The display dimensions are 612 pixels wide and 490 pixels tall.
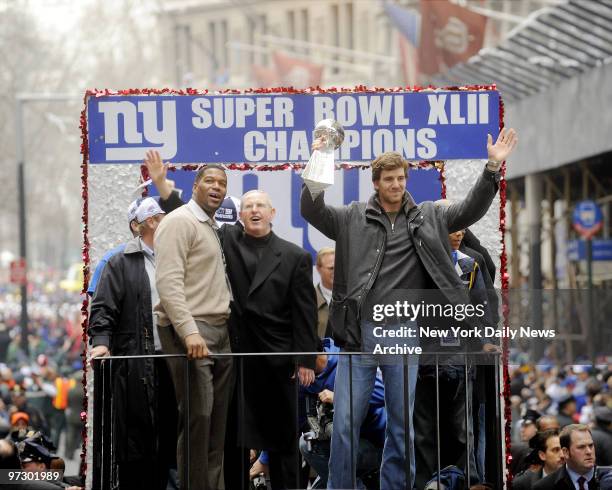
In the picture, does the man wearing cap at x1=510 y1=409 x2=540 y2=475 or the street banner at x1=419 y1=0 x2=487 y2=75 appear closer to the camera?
the man wearing cap at x1=510 y1=409 x2=540 y2=475

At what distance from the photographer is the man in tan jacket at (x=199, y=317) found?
885 cm

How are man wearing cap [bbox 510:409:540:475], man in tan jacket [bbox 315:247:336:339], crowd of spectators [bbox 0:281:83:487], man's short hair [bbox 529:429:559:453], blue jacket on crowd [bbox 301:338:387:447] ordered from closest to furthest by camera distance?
1. blue jacket on crowd [bbox 301:338:387:447]
2. man in tan jacket [bbox 315:247:336:339]
3. crowd of spectators [bbox 0:281:83:487]
4. man's short hair [bbox 529:429:559:453]
5. man wearing cap [bbox 510:409:540:475]

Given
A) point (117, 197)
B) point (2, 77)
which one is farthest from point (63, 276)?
point (117, 197)

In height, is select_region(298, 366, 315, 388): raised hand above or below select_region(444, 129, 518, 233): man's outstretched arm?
below

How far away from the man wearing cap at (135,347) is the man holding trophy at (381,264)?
97 cm

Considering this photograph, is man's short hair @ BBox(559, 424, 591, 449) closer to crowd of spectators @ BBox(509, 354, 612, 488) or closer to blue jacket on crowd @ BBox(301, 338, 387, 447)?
crowd of spectators @ BBox(509, 354, 612, 488)

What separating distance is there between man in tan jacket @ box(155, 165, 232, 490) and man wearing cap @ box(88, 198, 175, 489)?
194mm

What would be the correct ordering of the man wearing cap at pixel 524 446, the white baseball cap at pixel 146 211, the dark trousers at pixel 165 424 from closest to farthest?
the dark trousers at pixel 165 424 → the white baseball cap at pixel 146 211 → the man wearing cap at pixel 524 446

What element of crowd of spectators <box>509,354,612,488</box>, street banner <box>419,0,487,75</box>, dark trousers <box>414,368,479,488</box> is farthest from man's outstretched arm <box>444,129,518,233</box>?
street banner <box>419,0,487,75</box>

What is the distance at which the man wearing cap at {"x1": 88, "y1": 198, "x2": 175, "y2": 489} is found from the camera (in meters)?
9.05

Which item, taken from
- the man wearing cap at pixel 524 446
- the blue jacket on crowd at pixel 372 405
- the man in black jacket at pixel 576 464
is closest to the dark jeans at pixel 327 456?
the blue jacket on crowd at pixel 372 405

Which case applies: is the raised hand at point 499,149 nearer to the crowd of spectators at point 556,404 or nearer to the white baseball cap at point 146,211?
the crowd of spectators at point 556,404

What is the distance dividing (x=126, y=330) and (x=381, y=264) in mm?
1667

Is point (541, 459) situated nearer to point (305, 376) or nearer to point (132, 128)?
point (305, 376)
